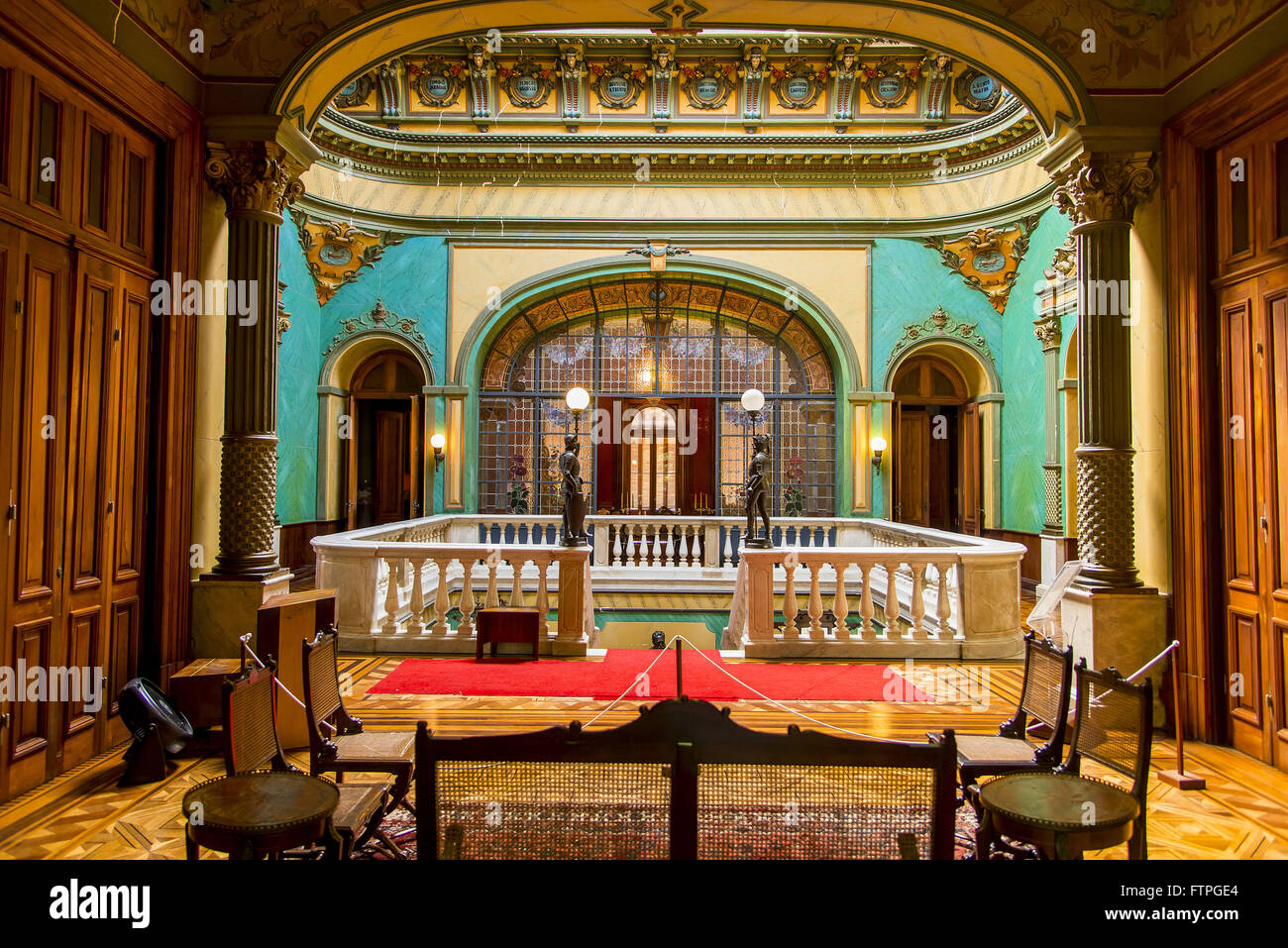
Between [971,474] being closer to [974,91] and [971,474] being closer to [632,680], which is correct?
[974,91]

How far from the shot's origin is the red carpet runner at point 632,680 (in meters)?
5.71

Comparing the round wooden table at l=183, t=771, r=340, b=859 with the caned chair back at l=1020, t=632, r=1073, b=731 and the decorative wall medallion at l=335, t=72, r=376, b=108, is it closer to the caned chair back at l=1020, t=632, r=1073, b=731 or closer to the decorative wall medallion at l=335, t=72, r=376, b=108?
the caned chair back at l=1020, t=632, r=1073, b=731

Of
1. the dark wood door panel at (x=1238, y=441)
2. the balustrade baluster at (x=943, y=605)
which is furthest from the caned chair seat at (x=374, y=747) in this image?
the balustrade baluster at (x=943, y=605)

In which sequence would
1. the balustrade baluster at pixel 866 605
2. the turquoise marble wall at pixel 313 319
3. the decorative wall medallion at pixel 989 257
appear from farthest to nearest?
1. the decorative wall medallion at pixel 989 257
2. the turquoise marble wall at pixel 313 319
3. the balustrade baluster at pixel 866 605

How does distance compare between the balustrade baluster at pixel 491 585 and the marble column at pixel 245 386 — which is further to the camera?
the balustrade baluster at pixel 491 585

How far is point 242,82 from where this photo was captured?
5.31m

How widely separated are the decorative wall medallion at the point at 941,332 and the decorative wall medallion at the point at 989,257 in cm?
56

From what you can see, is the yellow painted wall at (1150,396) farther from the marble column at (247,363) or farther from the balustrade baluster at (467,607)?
the marble column at (247,363)

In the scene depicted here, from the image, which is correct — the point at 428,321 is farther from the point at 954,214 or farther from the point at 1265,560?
the point at 1265,560

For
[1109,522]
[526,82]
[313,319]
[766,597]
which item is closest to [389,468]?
[313,319]

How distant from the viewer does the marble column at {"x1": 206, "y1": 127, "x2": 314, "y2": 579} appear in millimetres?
5277

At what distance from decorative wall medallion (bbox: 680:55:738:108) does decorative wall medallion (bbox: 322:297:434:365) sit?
6.05 meters

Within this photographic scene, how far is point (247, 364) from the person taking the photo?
210 inches
